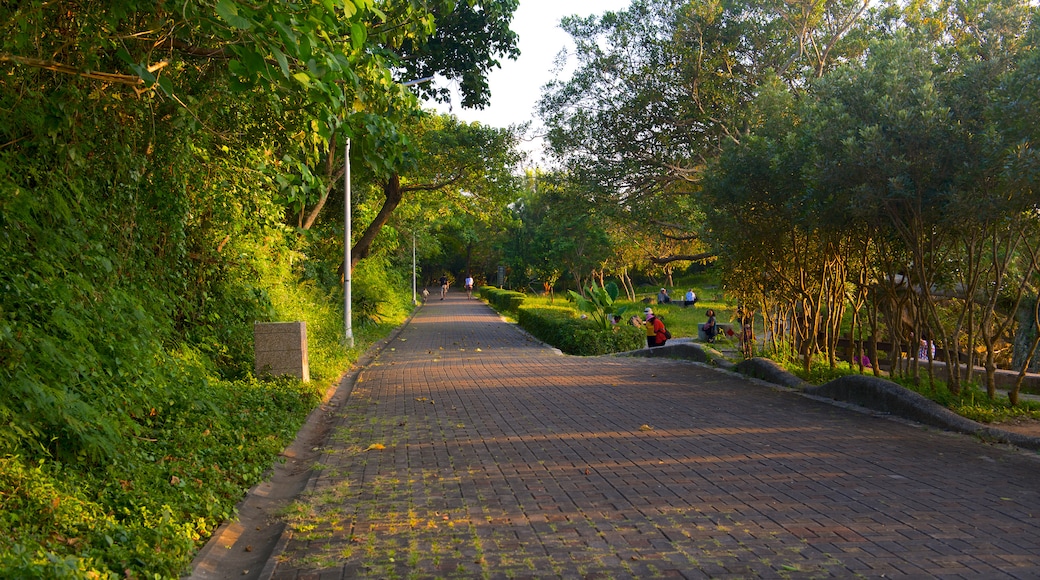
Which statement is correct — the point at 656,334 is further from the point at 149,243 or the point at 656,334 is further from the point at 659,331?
the point at 149,243

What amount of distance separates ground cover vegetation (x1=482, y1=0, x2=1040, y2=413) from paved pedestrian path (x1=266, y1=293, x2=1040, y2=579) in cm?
257

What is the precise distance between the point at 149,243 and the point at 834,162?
8.45m

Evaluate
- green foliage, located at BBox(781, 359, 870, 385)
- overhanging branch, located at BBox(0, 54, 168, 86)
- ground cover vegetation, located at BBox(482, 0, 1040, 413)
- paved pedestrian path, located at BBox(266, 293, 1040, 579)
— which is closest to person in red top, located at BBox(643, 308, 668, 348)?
ground cover vegetation, located at BBox(482, 0, 1040, 413)

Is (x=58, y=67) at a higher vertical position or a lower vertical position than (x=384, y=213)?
lower

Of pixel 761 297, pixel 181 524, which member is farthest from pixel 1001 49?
pixel 181 524

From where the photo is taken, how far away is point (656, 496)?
21.6 feet

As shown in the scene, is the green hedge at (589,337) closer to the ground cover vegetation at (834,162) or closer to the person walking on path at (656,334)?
the person walking on path at (656,334)

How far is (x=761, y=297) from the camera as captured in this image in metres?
16.0

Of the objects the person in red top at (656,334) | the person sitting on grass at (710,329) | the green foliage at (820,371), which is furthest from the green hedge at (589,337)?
the green foliage at (820,371)

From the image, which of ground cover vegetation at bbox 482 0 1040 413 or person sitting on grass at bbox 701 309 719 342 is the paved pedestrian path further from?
person sitting on grass at bbox 701 309 719 342

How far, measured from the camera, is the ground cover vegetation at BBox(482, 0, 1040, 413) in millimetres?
9953

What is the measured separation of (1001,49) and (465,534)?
9.41 meters

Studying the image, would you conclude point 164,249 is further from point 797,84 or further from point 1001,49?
point 797,84

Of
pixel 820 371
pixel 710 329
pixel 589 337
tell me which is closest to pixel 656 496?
pixel 820 371
